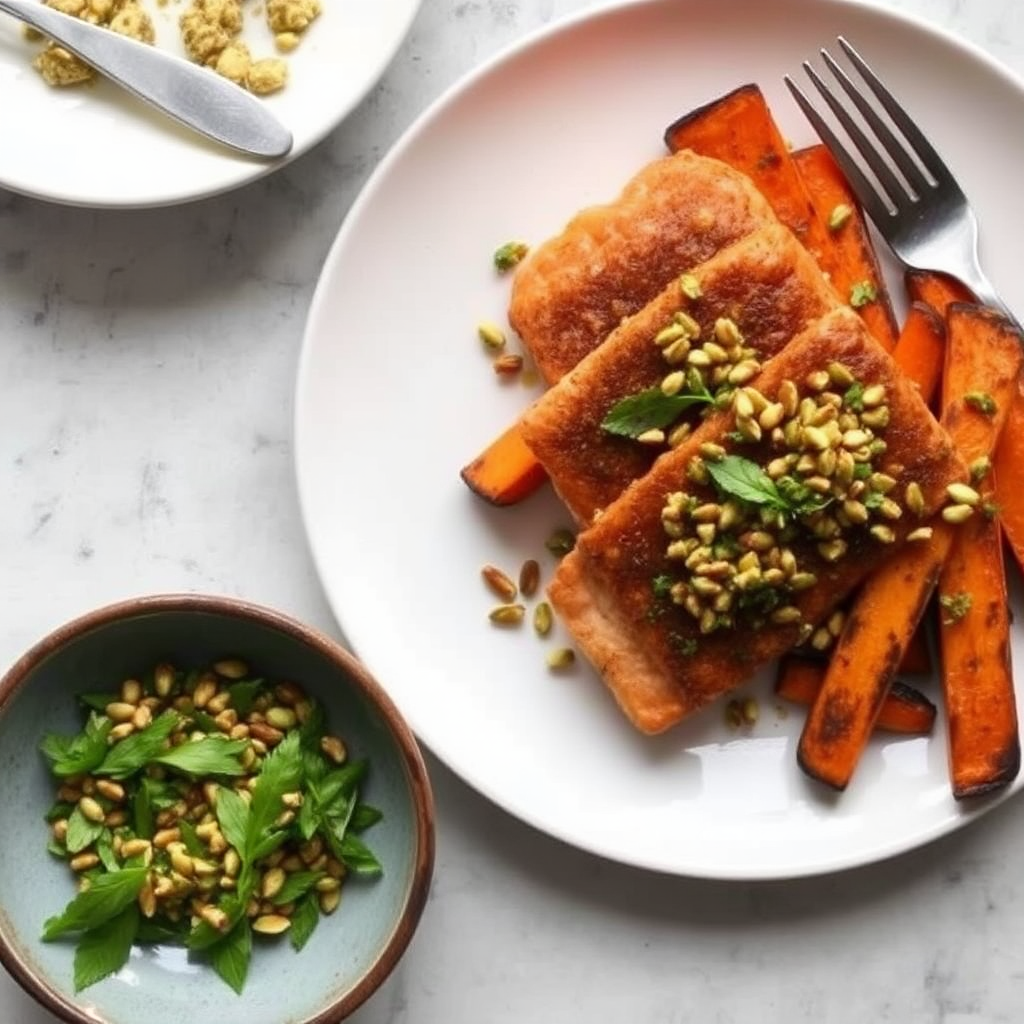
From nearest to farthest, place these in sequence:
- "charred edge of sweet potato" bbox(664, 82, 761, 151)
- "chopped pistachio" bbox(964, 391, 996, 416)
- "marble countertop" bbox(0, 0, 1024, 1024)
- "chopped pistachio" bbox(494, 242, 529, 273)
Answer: "chopped pistachio" bbox(964, 391, 996, 416)
"charred edge of sweet potato" bbox(664, 82, 761, 151)
"chopped pistachio" bbox(494, 242, 529, 273)
"marble countertop" bbox(0, 0, 1024, 1024)

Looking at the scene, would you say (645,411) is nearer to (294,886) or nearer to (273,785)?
(273,785)

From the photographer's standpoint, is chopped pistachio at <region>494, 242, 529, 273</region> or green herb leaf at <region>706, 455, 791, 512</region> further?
chopped pistachio at <region>494, 242, 529, 273</region>

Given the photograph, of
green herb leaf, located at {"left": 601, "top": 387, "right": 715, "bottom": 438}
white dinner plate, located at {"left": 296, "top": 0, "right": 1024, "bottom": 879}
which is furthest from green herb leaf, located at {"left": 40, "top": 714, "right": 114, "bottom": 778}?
green herb leaf, located at {"left": 601, "top": 387, "right": 715, "bottom": 438}

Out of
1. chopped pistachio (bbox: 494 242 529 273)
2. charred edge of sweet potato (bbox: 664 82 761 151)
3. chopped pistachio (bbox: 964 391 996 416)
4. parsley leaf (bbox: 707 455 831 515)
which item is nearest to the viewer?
parsley leaf (bbox: 707 455 831 515)

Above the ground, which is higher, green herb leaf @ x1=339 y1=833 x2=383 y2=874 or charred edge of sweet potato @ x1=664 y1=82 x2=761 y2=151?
charred edge of sweet potato @ x1=664 y1=82 x2=761 y2=151

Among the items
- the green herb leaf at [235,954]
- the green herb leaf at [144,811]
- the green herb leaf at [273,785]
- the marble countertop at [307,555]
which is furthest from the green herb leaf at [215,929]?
the marble countertop at [307,555]

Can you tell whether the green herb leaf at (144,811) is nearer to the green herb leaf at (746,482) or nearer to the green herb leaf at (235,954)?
the green herb leaf at (235,954)

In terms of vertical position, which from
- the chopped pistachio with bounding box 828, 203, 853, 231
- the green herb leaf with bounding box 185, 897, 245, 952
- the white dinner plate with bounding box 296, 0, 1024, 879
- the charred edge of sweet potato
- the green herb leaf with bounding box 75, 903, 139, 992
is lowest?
the green herb leaf with bounding box 75, 903, 139, 992

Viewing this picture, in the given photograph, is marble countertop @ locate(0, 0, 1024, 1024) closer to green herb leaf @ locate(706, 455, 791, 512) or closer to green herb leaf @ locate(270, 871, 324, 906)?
green herb leaf @ locate(270, 871, 324, 906)
